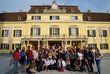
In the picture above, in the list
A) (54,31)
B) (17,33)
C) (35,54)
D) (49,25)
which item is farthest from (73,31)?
(35,54)

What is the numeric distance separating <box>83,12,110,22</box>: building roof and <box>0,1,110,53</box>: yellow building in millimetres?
1066

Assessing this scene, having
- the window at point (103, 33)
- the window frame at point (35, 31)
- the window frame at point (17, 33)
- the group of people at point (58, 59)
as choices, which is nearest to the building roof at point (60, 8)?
the window frame at point (35, 31)

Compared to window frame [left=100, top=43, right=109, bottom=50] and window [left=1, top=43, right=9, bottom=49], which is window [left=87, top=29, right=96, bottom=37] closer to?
window frame [left=100, top=43, right=109, bottom=50]

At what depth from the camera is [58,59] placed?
15.0 metres

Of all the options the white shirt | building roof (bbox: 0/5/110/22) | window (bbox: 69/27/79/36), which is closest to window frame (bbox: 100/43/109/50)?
building roof (bbox: 0/5/110/22)

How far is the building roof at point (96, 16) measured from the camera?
160 ft

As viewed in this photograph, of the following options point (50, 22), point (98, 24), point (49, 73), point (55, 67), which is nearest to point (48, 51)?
point (55, 67)

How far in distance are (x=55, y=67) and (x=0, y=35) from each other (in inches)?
1352

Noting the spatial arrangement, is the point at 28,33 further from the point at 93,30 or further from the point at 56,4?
the point at 93,30

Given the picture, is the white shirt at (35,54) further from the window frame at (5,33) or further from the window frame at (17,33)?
the window frame at (5,33)

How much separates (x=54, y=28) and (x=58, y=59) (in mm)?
31485

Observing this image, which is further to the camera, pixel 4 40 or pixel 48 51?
pixel 4 40

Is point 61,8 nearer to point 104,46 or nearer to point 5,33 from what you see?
point 104,46

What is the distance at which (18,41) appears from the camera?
46.8 m
